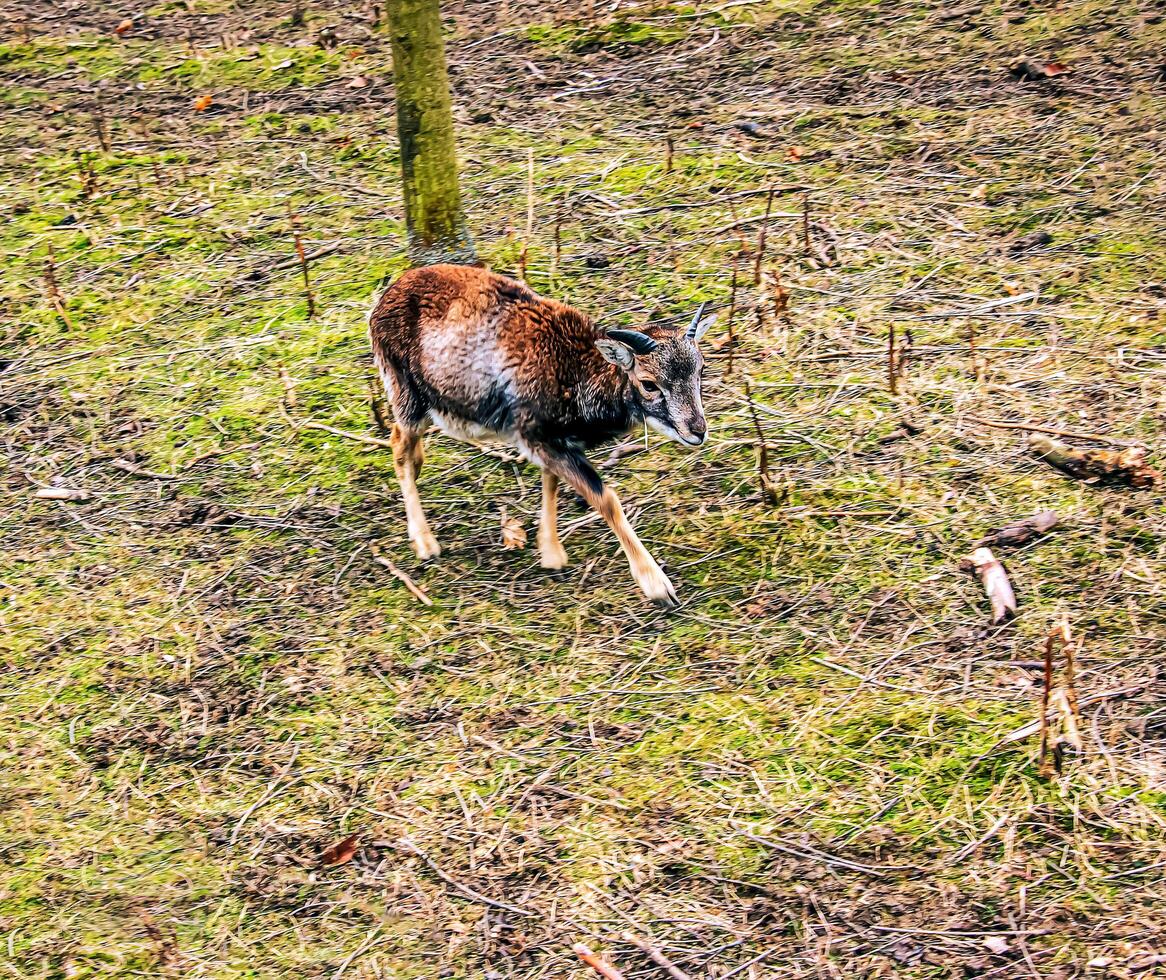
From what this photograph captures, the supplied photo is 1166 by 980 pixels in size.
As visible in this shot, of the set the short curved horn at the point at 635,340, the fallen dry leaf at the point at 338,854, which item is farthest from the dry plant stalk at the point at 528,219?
the fallen dry leaf at the point at 338,854

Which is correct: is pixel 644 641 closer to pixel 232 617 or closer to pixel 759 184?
pixel 232 617

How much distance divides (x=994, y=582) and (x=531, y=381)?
2530 mm

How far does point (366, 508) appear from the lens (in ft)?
25.5

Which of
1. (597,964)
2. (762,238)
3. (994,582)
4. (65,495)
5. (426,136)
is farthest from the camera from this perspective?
(426,136)

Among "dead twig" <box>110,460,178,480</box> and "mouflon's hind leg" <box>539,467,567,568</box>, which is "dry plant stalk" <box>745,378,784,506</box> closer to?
"mouflon's hind leg" <box>539,467,567,568</box>

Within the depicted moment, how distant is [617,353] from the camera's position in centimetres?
693

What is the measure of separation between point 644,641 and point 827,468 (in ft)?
5.21

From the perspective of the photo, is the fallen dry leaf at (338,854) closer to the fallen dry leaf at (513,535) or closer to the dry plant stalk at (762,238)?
the fallen dry leaf at (513,535)

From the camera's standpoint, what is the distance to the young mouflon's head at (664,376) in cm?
691

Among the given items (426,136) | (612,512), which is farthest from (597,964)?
(426,136)

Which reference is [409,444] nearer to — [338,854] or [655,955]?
[338,854]

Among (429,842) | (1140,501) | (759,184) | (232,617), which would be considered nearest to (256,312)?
(232,617)

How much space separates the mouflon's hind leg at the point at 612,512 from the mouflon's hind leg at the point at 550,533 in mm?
115

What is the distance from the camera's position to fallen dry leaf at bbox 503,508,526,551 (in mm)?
7406
